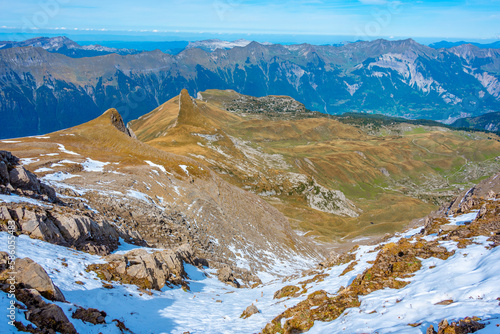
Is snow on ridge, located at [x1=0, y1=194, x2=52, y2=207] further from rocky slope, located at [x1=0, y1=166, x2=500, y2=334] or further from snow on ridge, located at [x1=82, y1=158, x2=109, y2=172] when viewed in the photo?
snow on ridge, located at [x1=82, y1=158, x2=109, y2=172]

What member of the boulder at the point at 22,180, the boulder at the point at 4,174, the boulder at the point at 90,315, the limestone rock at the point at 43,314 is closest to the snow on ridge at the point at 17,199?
the boulder at the point at 4,174

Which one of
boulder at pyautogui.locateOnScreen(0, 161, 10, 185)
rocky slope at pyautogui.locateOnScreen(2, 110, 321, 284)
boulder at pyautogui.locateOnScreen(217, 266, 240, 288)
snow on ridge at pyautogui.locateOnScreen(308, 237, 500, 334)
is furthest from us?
boulder at pyautogui.locateOnScreen(217, 266, 240, 288)

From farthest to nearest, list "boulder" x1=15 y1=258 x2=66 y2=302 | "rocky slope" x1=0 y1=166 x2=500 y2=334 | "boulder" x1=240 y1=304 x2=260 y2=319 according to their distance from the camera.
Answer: "boulder" x1=240 y1=304 x2=260 y2=319 → "boulder" x1=15 y1=258 x2=66 y2=302 → "rocky slope" x1=0 y1=166 x2=500 y2=334

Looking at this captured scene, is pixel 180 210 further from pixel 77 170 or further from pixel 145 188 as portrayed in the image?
pixel 77 170

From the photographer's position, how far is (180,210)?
44.3 metres

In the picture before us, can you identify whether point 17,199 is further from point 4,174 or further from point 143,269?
point 143,269

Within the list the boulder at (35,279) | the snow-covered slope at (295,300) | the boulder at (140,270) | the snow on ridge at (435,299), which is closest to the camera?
the snow on ridge at (435,299)

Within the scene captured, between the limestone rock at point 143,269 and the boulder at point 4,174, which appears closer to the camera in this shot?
the limestone rock at point 143,269

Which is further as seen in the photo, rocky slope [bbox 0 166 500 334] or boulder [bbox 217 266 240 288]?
boulder [bbox 217 266 240 288]

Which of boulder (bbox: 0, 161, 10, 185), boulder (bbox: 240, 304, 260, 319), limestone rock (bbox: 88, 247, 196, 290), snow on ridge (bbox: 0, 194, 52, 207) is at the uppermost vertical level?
boulder (bbox: 0, 161, 10, 185)

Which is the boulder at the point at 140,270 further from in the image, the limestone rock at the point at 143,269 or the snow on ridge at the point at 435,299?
the snow on ridge at the point at 435,299

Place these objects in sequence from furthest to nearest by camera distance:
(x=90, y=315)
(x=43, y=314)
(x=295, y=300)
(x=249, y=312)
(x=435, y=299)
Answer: (x=249, y=312), (x=295, y=300), (x=90, y=315), (x=435, y=299), (x=43, y=314)

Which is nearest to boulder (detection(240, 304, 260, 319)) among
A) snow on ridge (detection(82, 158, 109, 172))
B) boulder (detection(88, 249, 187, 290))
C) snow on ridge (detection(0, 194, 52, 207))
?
boulder (detection(88, 249, 187, 290))

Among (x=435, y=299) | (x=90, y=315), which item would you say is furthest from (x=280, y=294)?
(x=90, y=315)
